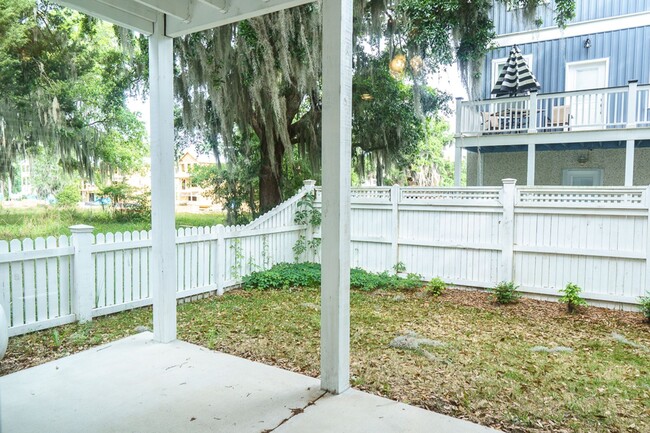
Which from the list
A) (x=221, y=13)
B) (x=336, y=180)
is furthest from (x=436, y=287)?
(x=221, y=13)

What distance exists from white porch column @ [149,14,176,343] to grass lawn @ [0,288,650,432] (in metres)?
0.46

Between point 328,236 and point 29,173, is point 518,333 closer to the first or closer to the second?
point 328,236

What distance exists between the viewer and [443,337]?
3.45 m

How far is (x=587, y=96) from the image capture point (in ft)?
21.4

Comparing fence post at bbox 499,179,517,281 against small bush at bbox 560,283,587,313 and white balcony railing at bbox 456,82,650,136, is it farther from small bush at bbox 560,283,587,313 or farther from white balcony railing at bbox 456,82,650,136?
white balcony railing at bbox 456,82,650,136

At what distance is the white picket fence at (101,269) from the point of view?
3.18 m

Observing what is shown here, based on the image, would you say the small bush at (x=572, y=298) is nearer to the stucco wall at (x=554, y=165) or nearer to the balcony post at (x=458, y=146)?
the balcony post at (x=458, y=146)

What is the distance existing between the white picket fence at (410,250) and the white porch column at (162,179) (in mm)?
1133

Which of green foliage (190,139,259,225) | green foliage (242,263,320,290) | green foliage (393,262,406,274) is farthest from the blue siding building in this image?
green foliage (190,139,259,225)

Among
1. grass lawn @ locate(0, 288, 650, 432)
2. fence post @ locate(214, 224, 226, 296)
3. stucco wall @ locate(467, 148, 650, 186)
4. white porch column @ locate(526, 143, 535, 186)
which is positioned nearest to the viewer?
grass lawn @ locate(0, 288, 650, 432)

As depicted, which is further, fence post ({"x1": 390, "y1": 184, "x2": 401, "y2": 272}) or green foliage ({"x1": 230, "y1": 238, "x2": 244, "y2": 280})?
fence post ({"x1": 390, "y1": 184, "x2": 401, "y2": 272})

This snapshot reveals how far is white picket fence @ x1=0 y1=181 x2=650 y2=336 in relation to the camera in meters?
3.41

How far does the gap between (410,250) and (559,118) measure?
3611mm

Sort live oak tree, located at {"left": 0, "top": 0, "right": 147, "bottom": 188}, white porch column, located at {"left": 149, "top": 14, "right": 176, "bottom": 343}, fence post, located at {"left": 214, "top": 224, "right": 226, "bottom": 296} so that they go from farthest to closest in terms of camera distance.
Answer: live oak tree, located at {"left": 0, "top": 0, "right": 147, "bottom": 188}
fence post, located at {"left": 214, "top": 224, "right": 226, "bottom": 296}
white porch column, located at {"left": 149, "top": 14, "right": 176, "bottom": 343}
